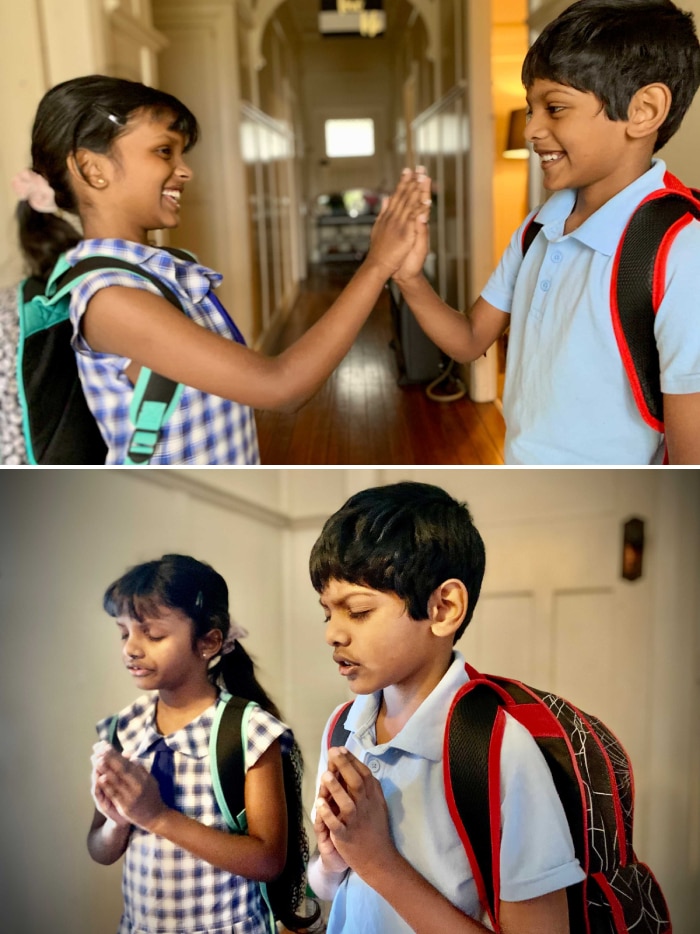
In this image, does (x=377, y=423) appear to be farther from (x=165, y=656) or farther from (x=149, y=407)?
(x=165, y=656)

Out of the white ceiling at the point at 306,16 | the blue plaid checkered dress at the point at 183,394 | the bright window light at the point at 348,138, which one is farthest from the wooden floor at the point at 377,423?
the bright window light at the point at 348,138

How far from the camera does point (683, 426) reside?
0.68 metres

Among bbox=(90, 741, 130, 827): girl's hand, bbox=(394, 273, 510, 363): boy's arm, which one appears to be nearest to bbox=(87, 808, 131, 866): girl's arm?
bbox=(90, 741, 130, 827): girl's hand

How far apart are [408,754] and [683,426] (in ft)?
0.99

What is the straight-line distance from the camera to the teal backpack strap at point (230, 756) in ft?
2.35

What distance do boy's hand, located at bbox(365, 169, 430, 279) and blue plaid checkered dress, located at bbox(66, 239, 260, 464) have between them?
158 millimetres

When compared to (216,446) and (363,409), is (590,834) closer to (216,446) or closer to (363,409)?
(216,446)

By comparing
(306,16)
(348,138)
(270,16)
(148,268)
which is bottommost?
(148,268)

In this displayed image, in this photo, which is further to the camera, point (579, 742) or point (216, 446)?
point (216, 446)

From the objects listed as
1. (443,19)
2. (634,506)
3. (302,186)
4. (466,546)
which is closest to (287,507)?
(466,546)

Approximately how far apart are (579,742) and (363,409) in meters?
0.53

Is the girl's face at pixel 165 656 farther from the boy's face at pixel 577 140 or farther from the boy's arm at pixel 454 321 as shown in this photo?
the boy's face at pixel 577 140

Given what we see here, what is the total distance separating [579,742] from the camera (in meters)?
0.69

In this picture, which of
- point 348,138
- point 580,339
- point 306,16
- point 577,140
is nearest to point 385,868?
point 580,339
